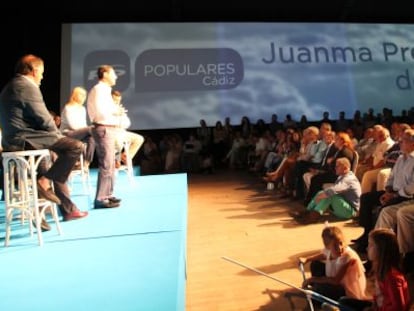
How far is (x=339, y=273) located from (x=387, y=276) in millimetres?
345

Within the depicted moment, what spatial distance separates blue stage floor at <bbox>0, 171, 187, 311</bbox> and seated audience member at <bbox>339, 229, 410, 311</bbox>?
75 centimetres

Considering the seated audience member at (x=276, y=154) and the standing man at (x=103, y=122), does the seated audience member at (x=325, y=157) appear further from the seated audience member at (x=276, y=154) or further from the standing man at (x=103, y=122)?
the standing man at (x=103, y=122)

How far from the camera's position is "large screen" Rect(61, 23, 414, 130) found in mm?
6699

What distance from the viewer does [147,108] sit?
6.73 m

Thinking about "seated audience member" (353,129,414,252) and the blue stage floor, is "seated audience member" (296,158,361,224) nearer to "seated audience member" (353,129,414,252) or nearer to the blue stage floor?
"seated audience member" (353,129,414,252)

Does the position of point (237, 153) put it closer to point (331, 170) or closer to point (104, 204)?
point (331, 170)

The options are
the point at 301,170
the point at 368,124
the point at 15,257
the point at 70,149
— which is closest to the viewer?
the point at 15,257

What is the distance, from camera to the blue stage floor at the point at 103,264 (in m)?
1.25

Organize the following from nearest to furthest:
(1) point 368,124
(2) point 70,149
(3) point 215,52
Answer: (2) point 70,149 < (1) point 368,124 < (3) point 215,52

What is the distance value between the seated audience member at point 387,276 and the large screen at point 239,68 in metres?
5.68
